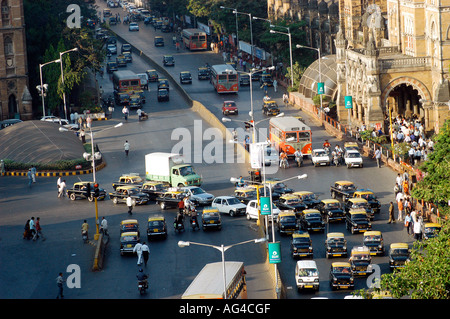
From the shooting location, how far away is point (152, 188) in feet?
223

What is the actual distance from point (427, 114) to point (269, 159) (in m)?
15.6

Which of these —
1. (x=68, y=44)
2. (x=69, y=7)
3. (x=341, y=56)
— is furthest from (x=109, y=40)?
(x=341, y=56)

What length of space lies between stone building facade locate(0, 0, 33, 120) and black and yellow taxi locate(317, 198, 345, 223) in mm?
53471

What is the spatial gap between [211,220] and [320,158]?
1813 cm

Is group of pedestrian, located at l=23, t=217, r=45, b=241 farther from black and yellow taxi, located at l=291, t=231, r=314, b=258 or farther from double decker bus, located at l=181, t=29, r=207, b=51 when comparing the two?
double decker bus, located at l=181, t=29, r=207, b=51

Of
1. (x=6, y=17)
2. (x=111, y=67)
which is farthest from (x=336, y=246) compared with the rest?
(x=111, y=67)

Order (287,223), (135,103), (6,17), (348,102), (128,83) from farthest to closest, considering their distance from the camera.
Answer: (128,83) < (135,103) < (6,17) < (348,102) < (287,223)

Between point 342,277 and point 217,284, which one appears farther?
point 342,277

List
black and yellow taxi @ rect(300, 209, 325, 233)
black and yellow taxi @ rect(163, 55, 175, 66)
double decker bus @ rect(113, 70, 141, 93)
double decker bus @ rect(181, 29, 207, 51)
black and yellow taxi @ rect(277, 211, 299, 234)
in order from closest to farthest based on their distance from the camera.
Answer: black and yellow taxi @ rect(300, 209, 325, 233) < black and yellow taxi @ rect(277, 211, 299, 234) < double decker bus @ rect(113, 70, 141, 93) < black and yellow taxi @ rect(163, 55, 175, 66) < double decker bus @ rect(181, 29, 207, 51)

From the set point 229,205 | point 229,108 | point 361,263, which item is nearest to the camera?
point 361,263

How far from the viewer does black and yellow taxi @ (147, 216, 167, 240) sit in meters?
57.7

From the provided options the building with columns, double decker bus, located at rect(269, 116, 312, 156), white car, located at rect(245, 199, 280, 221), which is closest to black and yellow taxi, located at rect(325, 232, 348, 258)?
white car, located at rect(245, 199, 280, 221)

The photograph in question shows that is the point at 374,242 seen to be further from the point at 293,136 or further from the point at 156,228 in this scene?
the point at 293,136

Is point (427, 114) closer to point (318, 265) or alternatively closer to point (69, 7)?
point (318, 265)
